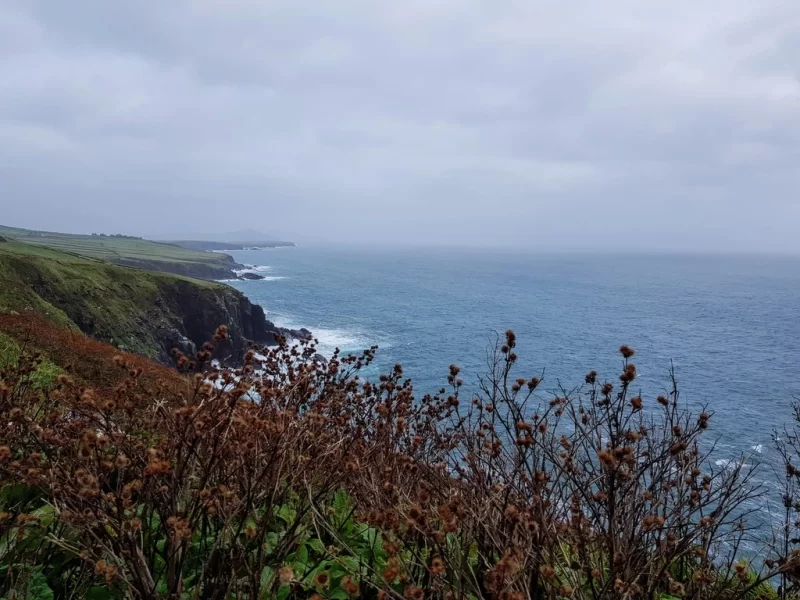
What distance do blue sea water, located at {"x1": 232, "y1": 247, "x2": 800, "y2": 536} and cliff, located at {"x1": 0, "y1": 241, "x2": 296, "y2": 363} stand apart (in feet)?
33.8

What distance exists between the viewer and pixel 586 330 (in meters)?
58.7

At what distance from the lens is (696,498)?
12.1 feet

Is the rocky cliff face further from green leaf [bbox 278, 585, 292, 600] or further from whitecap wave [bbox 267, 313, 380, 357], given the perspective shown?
green leaf [bbox 278, 585, 292, 600]

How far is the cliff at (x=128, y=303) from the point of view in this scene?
2969cm

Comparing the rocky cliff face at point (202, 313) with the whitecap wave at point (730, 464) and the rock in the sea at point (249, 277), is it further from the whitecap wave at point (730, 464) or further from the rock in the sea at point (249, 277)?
the rock in the sea at point (249, 277)

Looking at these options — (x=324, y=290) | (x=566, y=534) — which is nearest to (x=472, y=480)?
(x=566, y=534)

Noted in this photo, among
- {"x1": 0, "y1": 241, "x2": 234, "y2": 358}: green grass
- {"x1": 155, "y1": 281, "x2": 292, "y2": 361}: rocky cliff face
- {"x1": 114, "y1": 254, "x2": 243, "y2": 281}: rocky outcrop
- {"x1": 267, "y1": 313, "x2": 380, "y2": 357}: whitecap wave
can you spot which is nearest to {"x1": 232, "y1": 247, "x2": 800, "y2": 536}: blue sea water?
{"x1": 267, "y1": 313, "x2": 380, "y2": 357}: whitecap wave

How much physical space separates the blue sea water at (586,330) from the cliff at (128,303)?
10.3 meters

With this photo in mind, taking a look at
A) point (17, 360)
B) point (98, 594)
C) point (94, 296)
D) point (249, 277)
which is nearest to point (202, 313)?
point (94, 296)

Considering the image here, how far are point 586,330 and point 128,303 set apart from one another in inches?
1883

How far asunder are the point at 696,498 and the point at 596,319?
224 ft

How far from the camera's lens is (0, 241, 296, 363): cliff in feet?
97.4

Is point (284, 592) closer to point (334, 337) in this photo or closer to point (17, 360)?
point (17, 360)

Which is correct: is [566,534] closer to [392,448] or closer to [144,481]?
[392,448]
